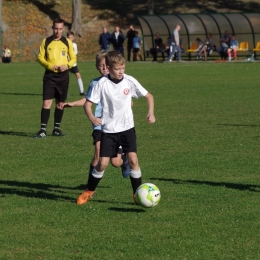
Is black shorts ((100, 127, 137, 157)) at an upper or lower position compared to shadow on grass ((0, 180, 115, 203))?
upper

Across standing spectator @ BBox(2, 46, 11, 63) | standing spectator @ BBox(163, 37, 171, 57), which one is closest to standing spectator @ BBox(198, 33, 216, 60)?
standing spectator @ BBox(163, 37, 171, 57)

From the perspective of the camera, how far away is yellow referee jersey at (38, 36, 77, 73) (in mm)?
13773

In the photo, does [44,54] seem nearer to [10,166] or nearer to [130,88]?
[10,166]

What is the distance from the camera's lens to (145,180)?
9.30 m

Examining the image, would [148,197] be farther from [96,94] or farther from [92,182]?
[96,94]

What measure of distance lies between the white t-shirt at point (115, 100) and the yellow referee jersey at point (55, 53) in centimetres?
614

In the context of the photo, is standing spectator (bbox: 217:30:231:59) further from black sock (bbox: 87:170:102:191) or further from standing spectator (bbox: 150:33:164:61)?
black sock (bbox: 87:170:102:191)

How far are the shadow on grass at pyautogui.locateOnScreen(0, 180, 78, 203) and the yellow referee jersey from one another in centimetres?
479

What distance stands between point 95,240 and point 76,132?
796 centimetres

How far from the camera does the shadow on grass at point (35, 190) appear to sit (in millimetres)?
8477

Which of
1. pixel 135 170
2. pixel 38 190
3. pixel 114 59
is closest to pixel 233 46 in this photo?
pixel 38 190

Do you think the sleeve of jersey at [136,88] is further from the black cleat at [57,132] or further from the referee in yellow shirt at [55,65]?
the black cleat at [57,132]

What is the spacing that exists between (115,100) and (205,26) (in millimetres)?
40155

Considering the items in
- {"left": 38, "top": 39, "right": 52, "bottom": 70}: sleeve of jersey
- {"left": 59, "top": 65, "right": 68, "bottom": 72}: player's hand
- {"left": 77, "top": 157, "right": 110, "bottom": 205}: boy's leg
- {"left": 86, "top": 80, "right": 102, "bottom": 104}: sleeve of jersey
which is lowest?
{"left": 77, "top": 157, "right": 110, "bottom": 205}: boy's leg
